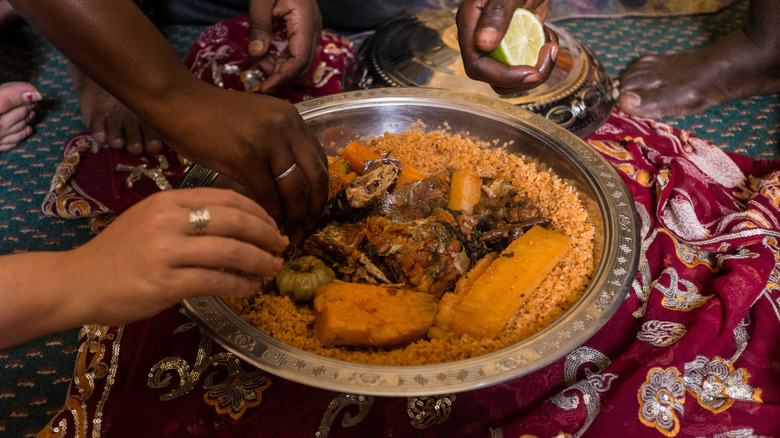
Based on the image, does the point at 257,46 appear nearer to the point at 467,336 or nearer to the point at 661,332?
the point at 467,336

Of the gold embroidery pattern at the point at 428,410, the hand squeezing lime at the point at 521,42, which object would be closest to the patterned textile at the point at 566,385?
the gold embroidery pattern at the point at 428,410

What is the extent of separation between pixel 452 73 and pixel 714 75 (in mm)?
1023

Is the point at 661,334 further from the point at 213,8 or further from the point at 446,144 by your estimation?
the point at 213,8

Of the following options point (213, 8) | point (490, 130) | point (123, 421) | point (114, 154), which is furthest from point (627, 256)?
point (213, 8)

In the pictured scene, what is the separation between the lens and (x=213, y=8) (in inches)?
102

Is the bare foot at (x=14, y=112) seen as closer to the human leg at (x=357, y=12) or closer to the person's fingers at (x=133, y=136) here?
the person's fingers at (x=133, y=136)

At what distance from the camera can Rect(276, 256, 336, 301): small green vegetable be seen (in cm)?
108

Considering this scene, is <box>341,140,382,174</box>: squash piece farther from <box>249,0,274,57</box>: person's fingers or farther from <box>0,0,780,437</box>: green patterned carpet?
<box>0,0,780,437</box>: green patterned carpet

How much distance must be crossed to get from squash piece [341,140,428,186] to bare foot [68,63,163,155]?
74 centimetres

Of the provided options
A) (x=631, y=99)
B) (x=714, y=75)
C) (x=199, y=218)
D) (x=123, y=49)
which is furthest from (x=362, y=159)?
(x=714, y=75)

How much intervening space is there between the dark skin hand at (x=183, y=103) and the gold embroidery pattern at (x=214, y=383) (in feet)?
1.11

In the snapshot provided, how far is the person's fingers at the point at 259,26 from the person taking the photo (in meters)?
1.79

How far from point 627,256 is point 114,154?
1.55 metres

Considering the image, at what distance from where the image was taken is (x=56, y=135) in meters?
2.02
